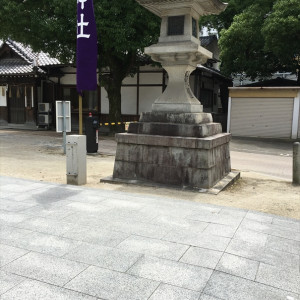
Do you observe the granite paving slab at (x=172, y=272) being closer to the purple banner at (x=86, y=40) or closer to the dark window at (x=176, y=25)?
the dark window at (x=176, y=25)

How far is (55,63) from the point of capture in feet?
63.0

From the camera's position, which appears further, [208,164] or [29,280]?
[208,164]

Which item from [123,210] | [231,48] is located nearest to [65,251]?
[123,210]

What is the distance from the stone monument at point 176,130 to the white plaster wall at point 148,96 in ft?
35.7

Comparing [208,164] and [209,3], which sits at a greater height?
[209,3]

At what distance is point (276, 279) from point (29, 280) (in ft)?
6.92

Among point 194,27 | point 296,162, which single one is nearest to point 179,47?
point 194,27

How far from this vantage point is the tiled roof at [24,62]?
19.4 m

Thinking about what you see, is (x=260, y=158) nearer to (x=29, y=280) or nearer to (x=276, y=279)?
(x=276, y=279)

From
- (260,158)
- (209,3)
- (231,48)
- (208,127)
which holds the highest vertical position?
(231,48)

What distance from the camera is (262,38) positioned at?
58.0 feet

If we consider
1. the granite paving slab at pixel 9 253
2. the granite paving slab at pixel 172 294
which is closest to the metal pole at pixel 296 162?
the granite paving slab at pixel 172 294

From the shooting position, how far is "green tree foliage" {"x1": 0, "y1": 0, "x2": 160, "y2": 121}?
512 inches

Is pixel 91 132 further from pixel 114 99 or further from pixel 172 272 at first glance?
pixel 172 272
